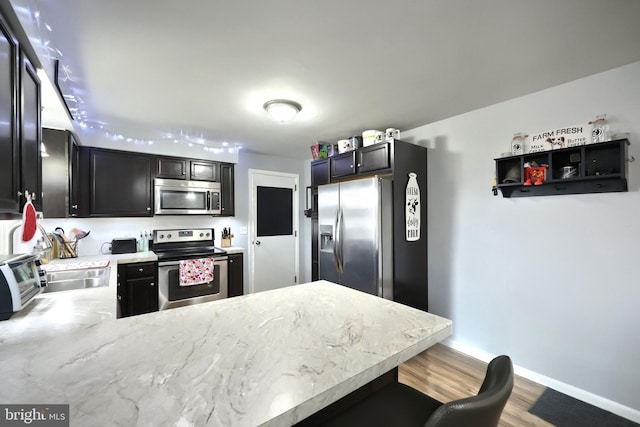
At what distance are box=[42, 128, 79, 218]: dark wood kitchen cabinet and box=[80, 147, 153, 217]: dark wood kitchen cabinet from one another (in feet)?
1.34

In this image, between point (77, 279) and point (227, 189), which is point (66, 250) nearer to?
point (77, 279)

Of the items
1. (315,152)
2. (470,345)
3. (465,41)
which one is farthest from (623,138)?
(315,152)

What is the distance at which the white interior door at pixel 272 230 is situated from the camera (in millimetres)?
4227

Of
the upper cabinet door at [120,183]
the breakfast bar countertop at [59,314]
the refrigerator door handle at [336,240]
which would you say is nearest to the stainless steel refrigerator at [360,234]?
the refrigerator door handle at [336,240]

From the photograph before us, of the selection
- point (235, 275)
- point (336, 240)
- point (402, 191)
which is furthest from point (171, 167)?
point (402, 191)

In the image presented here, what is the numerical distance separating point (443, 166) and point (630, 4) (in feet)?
5.49

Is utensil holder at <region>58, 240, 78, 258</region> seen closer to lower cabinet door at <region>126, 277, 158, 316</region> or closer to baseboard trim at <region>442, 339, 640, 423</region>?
lower cabinet door at <region>126, 277, 158, 316</region>

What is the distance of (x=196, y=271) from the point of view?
319cm

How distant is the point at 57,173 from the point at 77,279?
1.10 metres

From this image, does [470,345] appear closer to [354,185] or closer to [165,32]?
[354,185]

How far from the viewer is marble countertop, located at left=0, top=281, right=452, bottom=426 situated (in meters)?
0.60

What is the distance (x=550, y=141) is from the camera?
85.0 inches

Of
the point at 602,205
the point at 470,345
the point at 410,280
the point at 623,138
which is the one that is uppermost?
the point at 623,138

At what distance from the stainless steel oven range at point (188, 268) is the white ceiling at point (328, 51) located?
1.61 m
